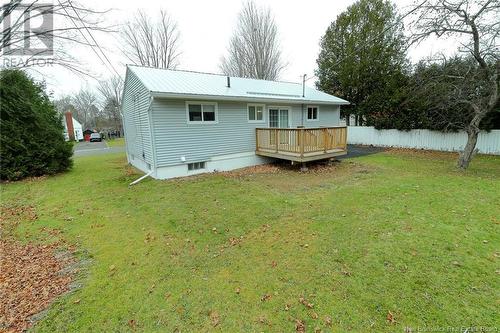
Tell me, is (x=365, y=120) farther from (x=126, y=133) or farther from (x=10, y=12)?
(x=10, y=12)

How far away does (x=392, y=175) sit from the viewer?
8.19 metres

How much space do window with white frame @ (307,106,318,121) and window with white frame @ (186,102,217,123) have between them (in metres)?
6.28

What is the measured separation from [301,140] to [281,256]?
6015 mm

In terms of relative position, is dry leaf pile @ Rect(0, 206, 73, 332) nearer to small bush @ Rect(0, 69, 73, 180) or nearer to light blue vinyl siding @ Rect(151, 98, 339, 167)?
light blue vinyl siding @ Rect(151, 98, 339, 167)

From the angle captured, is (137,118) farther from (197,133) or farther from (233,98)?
(233,98)

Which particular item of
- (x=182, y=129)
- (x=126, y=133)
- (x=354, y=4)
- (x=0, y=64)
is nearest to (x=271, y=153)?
(x=182, y=129)

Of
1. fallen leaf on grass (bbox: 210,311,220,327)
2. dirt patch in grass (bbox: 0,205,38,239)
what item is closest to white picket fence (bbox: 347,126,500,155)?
fallen leaf on grass (bbox: 210,311,220,327)

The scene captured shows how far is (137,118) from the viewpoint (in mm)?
10125

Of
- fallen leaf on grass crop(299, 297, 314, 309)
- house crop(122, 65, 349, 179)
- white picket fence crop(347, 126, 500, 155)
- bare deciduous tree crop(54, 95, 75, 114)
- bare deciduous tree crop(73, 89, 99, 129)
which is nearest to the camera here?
fallen leaf on grass crop(299, 297, 314, 309)

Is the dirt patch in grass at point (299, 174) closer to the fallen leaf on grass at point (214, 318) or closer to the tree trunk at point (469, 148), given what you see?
the tree trunk at point (469, 148)

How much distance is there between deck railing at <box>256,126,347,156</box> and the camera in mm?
9016

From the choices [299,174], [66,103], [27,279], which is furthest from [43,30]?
[66,103]

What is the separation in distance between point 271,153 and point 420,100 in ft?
35.6

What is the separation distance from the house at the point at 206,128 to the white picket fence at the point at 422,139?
8.10m
